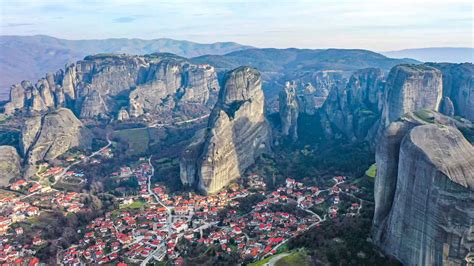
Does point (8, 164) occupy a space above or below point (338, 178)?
below

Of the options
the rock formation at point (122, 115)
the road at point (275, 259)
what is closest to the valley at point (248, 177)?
the rock formation at point (122, 115)

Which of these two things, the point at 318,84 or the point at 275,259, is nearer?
the point at 275,259

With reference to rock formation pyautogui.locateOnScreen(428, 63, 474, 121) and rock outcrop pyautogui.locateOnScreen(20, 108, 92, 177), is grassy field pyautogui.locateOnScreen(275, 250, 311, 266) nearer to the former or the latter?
rock formation pyautogui.locateOnScreen(428, 63, 474, 121)

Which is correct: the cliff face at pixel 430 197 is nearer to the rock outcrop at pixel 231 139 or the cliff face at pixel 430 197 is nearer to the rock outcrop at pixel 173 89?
the rock outcrop at pixel 231 139

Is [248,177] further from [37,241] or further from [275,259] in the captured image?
[37,241]

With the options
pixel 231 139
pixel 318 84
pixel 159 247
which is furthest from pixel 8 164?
pixel 318 84

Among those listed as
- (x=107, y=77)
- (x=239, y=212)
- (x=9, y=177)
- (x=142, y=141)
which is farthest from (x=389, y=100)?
(x=107, y=77)

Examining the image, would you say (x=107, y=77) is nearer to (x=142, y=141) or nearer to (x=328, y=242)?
(x=142, y=141)
